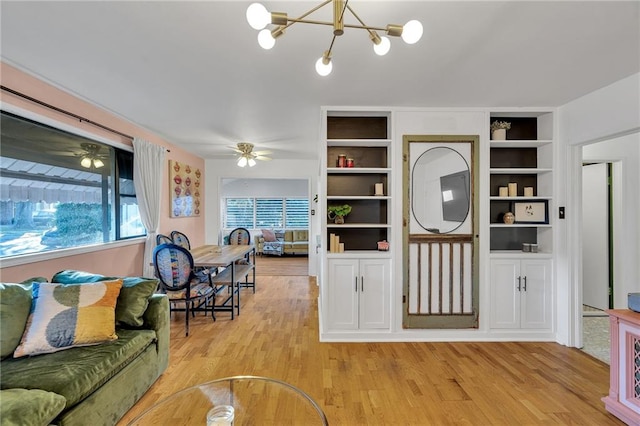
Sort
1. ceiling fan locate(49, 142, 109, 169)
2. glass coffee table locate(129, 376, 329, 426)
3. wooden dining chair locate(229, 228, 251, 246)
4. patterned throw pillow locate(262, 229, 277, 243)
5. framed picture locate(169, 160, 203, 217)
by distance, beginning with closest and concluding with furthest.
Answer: glass coffee table locate(129, 376, 329, 426) < ceiling fan locate(49, 142, 109, 169) < framed picture locate(169, 160, 203, 217) < wooden dining chair locate(229, 228, 251, 246) < patterned throw pillow locate(262, 229, 277, 243)

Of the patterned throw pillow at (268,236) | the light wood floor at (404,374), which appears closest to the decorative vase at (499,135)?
the light wood floor at (404,374)

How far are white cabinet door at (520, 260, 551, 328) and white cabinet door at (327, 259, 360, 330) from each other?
178 cm

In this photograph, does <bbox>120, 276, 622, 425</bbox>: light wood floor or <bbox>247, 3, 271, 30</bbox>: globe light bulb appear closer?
<bbox>247, 3, 271, 30</bbox>: globe light bulb

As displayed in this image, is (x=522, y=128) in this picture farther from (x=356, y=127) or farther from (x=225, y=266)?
(x=225, y=266)

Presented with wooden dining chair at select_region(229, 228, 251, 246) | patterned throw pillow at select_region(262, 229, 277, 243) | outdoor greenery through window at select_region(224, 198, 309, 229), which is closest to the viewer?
wooden dining chair at select_region(229, 228, 251, 246)

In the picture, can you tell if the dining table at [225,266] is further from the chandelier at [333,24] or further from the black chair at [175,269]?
the chandelier at [333,24]

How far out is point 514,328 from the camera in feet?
9.62

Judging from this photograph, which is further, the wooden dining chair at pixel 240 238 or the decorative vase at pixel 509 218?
the wooden dining chair at pixel 240 238

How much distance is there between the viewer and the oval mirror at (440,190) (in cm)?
297

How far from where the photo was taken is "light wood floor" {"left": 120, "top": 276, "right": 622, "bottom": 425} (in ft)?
6.14

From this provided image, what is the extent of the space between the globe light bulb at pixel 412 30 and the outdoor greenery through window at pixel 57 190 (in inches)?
118

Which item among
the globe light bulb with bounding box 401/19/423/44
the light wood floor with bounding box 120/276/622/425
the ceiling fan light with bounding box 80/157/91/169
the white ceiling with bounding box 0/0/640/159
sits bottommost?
the light wood floor with bounding box 120/276/622/425

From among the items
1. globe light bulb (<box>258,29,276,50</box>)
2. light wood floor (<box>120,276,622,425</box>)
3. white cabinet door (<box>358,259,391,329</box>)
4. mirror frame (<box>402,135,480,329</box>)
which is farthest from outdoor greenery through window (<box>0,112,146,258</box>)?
mirror frame (<box>402,135,480,329</box>)

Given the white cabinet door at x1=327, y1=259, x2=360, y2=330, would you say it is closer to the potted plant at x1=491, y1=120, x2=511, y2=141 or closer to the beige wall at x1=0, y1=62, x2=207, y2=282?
the potted plant at x1=491, y1=120, x2=511, y2=141
